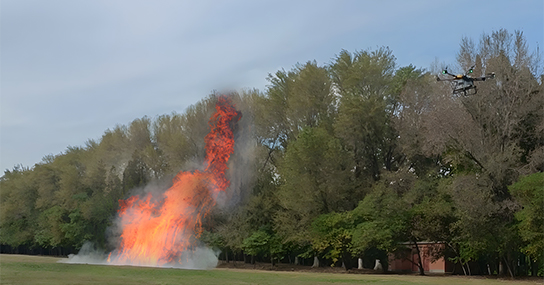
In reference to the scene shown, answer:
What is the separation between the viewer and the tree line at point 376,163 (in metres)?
40.9

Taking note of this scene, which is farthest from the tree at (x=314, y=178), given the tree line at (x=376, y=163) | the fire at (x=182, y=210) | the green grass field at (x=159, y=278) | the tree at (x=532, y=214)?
the tree at (x=532, y=214)

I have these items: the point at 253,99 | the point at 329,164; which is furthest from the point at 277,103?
the point at 329,164

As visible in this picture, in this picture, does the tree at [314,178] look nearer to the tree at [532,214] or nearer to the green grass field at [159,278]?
the green grass field at [159,278]

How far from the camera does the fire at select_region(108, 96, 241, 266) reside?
51906 mm

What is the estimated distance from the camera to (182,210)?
52.9 m

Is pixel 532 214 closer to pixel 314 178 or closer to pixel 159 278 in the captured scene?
pixel 314 178

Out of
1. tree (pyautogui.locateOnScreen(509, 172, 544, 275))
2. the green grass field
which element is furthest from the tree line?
the green grass field

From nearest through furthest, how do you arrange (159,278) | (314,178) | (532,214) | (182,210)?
(159,278), (532,214), (314,178), (182,210)

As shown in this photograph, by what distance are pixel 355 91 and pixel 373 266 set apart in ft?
62.3

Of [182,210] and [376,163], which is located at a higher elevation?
[376,163]

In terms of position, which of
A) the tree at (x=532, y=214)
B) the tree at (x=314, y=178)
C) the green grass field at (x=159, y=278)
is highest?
the tree at (x=314, y=178)

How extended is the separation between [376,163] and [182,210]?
67.8 feet

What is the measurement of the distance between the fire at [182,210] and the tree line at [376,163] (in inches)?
97.8

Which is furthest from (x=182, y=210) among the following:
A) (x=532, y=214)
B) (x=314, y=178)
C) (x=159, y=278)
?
(x=532, y=214)
